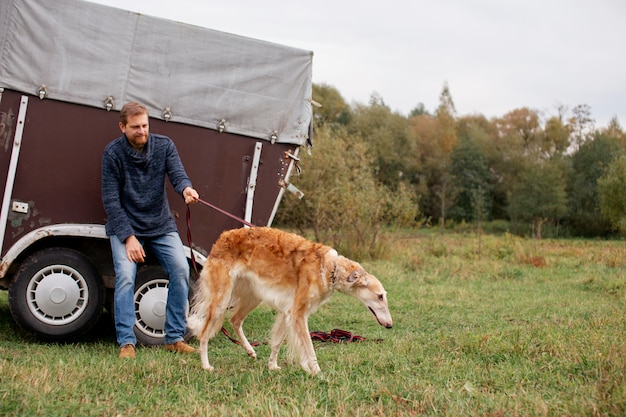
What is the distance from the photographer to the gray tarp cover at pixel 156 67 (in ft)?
20.6

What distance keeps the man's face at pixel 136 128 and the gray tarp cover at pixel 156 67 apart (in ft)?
2.55

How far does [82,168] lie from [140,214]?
0.89m

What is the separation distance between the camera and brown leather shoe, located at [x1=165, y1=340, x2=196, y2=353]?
6.15 metres

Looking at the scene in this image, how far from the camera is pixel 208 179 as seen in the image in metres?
6.78

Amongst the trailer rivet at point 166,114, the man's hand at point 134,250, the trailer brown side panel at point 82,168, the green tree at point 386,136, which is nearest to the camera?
the man's hand at point 134,250

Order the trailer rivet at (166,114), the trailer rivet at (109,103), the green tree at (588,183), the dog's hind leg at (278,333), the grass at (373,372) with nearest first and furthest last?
the grass at (373,372) → the dog's hind leg at (278,333) → the trailer rivet at (109,103) → the trailer rivet at (166,114) → the green tree at (588,183)

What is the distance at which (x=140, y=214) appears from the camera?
6020 mm

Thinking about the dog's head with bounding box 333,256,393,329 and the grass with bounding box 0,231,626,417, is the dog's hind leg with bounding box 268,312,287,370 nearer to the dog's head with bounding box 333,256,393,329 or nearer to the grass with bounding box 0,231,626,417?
the grass with bounding box 0,231,626,417

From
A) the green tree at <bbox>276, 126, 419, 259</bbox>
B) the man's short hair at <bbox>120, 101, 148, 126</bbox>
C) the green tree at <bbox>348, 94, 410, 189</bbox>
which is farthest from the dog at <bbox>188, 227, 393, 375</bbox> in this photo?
the green tree at <bbox>348, 94, 410, 189</bbox>

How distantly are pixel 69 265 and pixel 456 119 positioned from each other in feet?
149

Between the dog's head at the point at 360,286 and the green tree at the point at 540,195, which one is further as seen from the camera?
the green tree at the point at 540,195

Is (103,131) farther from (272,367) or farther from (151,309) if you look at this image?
(272,367)

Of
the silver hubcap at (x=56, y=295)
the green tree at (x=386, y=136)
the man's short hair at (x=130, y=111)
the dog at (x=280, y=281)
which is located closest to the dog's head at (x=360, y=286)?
the dog at (x=280, y=281)

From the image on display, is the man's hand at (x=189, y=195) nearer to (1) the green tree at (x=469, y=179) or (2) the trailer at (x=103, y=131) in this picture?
(2) the trailer at (x=103, y=131)
